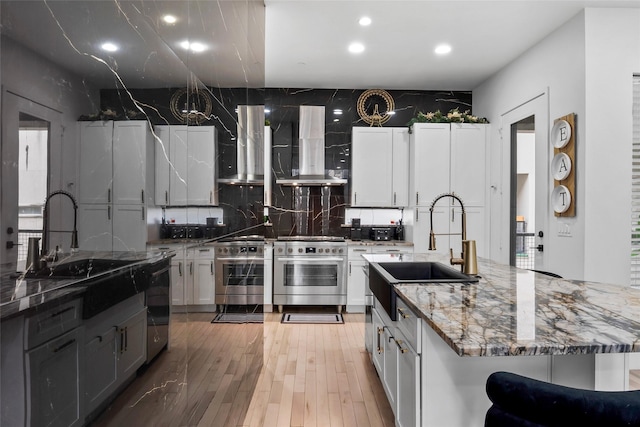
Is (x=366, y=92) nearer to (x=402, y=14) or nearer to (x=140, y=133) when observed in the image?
(x=402, y=14)

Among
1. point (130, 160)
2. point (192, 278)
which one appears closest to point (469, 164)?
point (192, 278)

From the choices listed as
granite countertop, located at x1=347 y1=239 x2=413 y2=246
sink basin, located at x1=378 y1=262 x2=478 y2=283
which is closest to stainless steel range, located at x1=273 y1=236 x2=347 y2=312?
granite countertop, located at x1=347 y1=239 x2=413 y2=246

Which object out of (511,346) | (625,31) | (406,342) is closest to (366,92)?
(625,31)

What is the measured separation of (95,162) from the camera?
0.66m

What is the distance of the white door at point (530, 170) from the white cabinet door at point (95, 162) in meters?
3.79

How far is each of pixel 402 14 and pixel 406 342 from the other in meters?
2.83

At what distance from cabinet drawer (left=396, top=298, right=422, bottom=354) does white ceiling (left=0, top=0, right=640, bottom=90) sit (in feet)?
4.30

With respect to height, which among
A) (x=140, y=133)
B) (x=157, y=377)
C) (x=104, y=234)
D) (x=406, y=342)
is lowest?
(x=406, y=342)

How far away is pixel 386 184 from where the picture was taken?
4.99m

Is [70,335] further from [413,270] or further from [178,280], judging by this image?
[413,270]

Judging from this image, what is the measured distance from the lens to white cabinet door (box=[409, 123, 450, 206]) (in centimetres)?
476

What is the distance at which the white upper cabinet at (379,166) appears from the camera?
16.3ft

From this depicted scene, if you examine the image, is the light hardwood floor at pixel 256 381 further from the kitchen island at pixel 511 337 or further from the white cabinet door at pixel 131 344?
the kitchen island at pixel 511 337

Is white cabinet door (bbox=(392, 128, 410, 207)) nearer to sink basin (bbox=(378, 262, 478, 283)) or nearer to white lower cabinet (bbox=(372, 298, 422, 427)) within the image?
sink basin (bbox=(378, 262, 478, 283))
